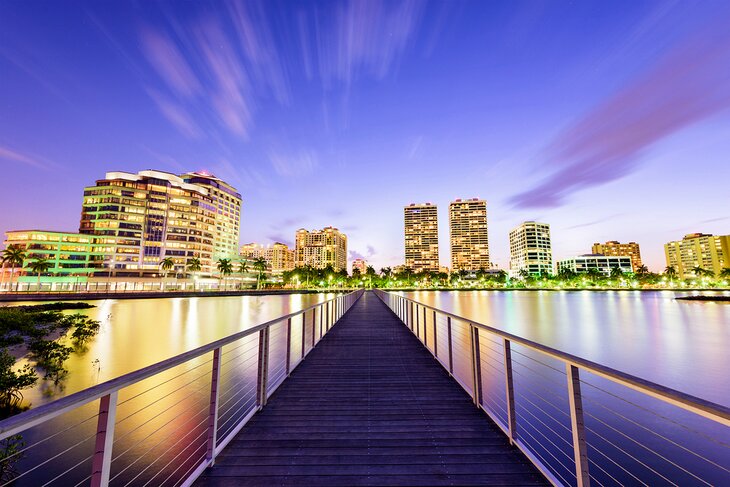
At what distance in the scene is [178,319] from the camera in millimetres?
30359

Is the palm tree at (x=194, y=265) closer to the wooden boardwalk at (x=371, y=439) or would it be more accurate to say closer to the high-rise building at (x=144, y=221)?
the high-rise building at (x=144, y=221)

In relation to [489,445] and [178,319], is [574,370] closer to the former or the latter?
[489,445]

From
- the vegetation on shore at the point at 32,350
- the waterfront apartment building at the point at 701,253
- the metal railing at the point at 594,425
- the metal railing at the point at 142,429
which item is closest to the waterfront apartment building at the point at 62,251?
the vegetation on shore at the point at 32,350

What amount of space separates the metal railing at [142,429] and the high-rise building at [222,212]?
97271 millimetres

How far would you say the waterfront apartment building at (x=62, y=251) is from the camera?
73375 millimetres

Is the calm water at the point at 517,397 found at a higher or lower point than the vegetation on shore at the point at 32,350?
lower

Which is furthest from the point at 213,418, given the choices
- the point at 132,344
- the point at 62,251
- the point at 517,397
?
the point at 62,251

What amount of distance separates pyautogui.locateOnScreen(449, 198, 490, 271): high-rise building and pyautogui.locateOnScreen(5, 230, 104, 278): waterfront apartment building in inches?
6134

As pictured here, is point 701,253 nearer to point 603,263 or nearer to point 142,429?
point 603,263

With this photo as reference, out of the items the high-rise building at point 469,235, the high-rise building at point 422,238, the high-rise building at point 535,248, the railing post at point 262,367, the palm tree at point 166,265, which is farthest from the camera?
the high-rise building at point 422,238

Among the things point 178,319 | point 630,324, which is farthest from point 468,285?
point 178,319

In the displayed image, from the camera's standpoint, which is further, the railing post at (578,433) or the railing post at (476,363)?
the railing post at (476,363)

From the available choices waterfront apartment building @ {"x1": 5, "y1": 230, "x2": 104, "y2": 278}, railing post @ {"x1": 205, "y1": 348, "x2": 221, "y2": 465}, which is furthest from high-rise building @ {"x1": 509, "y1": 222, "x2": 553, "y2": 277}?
railing post @ {"x1": 205, "y1": 348, "x2": 221, "y2": 465}

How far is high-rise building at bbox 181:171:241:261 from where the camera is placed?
340 feet
